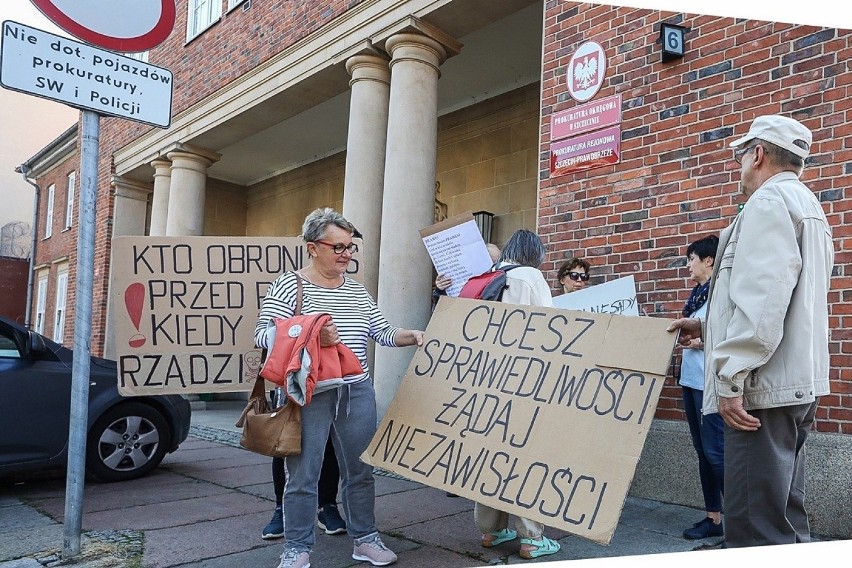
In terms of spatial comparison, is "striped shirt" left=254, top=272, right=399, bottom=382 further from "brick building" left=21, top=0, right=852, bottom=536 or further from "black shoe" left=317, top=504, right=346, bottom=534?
"brick building" left=21, top=0, right=852, bottom=536

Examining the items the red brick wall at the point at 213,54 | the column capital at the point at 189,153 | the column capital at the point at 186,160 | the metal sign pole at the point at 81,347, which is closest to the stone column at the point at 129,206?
the red brick wall at the point at 213,54

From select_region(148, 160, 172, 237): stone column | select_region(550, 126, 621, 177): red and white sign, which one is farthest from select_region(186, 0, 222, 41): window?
select_region(550, 126, 621, 177): red and white sign

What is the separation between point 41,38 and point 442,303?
2.30m

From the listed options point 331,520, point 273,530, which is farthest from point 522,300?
point 273,530

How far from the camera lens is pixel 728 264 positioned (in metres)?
2.48

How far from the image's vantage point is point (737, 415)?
2.29 metres

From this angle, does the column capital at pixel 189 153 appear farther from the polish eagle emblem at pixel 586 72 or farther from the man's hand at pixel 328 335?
the man's hand at pixel 328 335

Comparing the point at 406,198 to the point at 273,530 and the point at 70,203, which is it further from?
the point at 70,203

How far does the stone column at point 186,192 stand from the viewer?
10.9m

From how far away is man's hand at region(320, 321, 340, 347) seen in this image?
2.95 metres

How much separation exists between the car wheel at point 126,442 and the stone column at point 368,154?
2686 mm

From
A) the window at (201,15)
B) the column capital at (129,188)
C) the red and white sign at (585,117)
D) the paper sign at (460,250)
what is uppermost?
the window at (201,15)

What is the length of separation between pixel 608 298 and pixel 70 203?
15.4m

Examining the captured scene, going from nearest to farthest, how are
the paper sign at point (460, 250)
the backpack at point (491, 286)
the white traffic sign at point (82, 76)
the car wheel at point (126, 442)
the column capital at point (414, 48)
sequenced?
the white traffic sign at point (82, 76)
the backpack at point (491, 286)
the paper sign at point (460, 250)
the car wheel at point (126, 442)
the column capital at point (414, 48)
